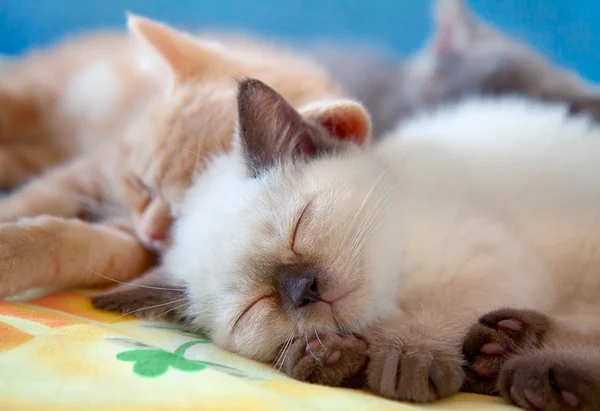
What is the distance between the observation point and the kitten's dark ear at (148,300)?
117 centimetres

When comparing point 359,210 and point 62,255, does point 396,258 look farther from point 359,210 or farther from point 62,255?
point 62,255

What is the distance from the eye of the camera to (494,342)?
96cm

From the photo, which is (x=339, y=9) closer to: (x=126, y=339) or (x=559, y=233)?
(x=559, y=233)

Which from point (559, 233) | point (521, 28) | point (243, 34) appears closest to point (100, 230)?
point (559, 233)

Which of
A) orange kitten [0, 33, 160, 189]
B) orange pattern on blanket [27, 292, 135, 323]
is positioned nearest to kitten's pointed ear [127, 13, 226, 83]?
orange kitten [0, 33, 160, 189]

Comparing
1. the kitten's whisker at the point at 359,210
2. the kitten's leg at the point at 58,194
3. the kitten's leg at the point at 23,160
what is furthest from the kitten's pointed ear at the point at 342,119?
the kitten's leg at the point at 23,160

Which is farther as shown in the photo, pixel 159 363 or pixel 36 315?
pixel 36 315

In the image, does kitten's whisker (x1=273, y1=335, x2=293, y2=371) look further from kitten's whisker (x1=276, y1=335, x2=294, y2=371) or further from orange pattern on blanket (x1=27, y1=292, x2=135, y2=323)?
orange pattern on blanket (x1=27, y1=292, x2=135, y2=323)

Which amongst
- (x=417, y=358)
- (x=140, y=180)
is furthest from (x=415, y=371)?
(x=140, y=180)

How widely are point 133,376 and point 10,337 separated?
11.2 inches

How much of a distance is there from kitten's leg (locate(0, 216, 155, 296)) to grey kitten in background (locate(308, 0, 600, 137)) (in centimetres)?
91

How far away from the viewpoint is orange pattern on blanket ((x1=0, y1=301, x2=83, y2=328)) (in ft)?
3.40

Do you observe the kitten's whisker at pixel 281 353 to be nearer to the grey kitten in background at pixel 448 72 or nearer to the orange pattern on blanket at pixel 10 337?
the orange pattern on blanket at pixel 10 337

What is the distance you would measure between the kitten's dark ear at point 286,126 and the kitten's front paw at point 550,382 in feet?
1.85
